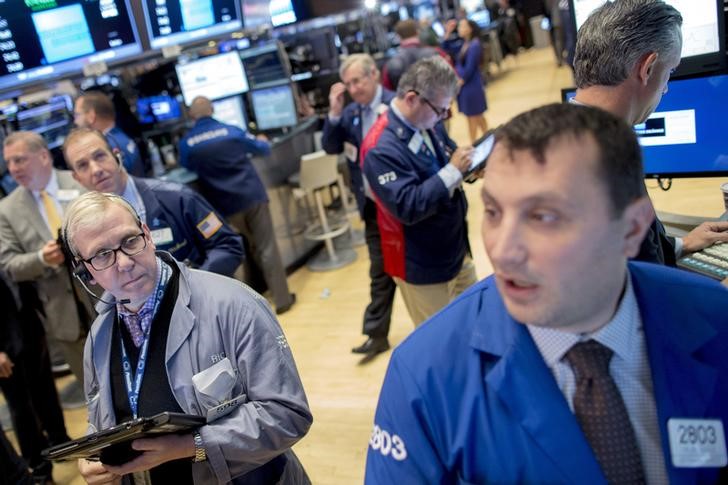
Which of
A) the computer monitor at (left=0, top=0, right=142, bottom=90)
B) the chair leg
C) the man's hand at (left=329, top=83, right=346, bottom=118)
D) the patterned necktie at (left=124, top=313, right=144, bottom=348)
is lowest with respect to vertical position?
the chair leg

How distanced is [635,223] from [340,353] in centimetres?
340

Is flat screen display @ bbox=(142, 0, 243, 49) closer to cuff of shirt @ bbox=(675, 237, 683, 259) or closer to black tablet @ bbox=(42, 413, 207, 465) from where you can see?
black tablet @ bbox=(42, 413, 207, 465)

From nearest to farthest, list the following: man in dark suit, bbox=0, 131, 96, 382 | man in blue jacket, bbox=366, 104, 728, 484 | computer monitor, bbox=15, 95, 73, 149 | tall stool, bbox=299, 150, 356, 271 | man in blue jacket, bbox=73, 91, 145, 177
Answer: man in blue jacket, bbox=366, 104, 728, 484 → man in dark suit, bbox=0, 131, 96, 382 → man in blue jacket, bbox=73, 91, 145, 177 → computer monitor, bbox=15, 95, 73, 149 → tall stool, bbox=299, 150, 356, 271

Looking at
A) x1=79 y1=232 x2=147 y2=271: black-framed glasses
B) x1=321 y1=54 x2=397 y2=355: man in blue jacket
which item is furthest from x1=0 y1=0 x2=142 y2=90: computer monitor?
x1=79 y1=232 x2=147 y2=271: black-framed glasses

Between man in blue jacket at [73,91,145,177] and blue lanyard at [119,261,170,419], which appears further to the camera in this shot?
man in blue jacket at [73,91,145,177]

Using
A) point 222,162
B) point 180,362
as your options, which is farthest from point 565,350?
point 222,162

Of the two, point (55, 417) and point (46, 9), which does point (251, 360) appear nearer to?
point (55, 417)

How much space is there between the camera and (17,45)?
A: 4.44m

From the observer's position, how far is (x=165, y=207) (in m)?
2.75

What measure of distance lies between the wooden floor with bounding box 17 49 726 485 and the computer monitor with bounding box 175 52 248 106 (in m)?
1.88

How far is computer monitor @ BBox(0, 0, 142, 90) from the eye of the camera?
440 centimetres

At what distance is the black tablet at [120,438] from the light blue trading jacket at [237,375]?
0.10 m

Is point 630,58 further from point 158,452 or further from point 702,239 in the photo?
point 158,452

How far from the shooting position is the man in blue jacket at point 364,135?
3887mm
